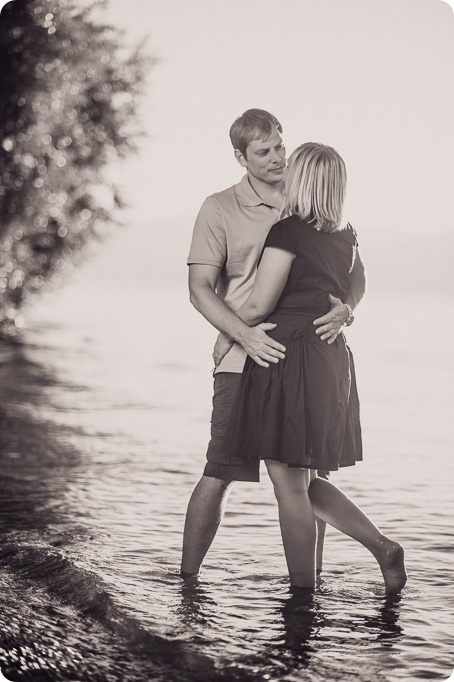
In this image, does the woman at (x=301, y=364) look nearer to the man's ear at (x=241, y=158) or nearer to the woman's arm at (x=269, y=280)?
the woman's arm at (x=269, y=280)

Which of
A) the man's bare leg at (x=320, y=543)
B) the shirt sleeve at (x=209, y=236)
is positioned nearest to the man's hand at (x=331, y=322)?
the shirt sleeve at (x=209, y=236)

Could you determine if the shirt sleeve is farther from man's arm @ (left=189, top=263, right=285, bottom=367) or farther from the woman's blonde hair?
the woman's blonde hair

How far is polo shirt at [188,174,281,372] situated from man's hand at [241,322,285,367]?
17 cm

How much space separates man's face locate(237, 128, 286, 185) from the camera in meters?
4.07

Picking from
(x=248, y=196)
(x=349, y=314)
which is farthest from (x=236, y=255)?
(x=349, y=314)

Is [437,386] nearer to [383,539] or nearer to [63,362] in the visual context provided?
[63,362]

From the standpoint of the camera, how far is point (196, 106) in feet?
17.1

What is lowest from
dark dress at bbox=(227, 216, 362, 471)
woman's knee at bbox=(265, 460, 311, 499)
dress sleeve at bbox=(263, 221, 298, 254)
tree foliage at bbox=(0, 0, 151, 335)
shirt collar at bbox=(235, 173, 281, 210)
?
woman's knee at bbox=(265, 460, 311, 499)

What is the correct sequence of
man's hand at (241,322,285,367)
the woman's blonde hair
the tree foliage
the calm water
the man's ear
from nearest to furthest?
the calm water, the woman's blonde hair, man's hand at (241,322,285,367), the man's ear, the tree foliage

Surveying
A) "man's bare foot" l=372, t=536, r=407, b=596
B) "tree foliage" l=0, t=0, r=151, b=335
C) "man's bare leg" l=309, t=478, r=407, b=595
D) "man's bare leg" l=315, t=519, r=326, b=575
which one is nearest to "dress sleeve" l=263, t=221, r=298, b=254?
"man's bare leg" l=309, t=478, r=407, b=595

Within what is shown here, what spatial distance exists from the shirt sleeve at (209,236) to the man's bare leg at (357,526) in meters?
0.89

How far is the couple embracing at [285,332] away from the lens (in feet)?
12.7

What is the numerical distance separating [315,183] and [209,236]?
1.55ft

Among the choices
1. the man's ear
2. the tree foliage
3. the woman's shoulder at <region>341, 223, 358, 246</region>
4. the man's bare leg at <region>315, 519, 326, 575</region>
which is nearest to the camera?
the woman's shoulder at <region>341, 223, 358, 246</region>
